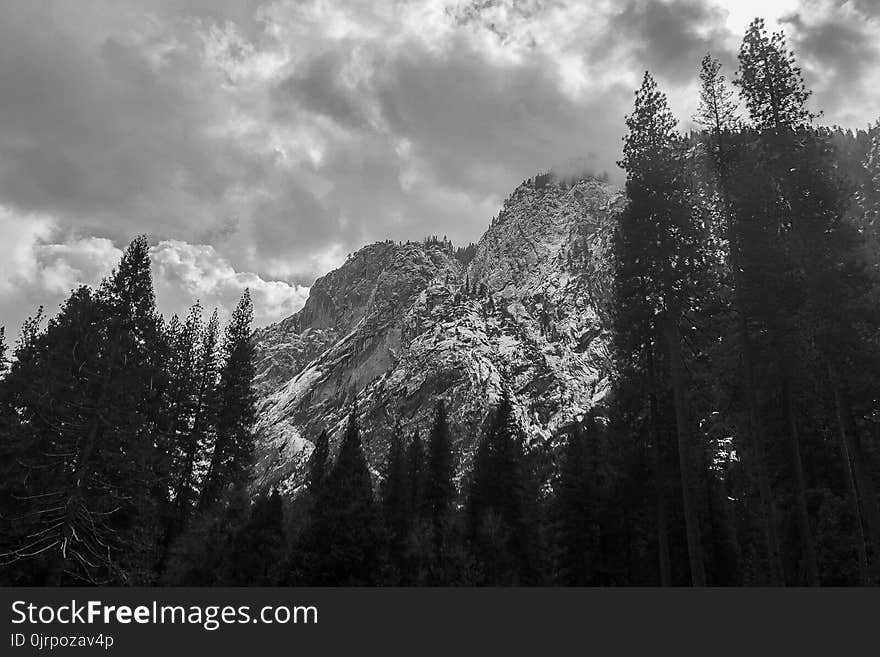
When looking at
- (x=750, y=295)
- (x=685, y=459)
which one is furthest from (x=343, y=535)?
(x=750, y=295)

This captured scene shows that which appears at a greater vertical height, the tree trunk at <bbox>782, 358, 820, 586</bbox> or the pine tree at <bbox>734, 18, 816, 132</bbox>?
the pine tree at <bbox>734, 18, 816, 132</bbox>

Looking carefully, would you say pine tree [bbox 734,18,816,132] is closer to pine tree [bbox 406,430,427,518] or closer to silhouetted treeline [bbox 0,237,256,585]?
silhouetted treeline [bbox 0,237,256,585]

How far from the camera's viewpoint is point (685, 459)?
1589cm

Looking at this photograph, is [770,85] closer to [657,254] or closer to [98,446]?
[657,254]

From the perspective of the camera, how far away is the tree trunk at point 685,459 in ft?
50.1

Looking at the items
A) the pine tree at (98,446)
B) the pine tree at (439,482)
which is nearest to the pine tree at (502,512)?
the pine tree at (439,482)

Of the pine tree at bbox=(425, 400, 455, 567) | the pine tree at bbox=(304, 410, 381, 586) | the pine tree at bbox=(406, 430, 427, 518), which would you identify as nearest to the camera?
the pine tree at bbox=(304, 410, 381, 586)

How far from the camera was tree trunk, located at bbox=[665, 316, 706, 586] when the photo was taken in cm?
1527

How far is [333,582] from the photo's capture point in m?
31.3

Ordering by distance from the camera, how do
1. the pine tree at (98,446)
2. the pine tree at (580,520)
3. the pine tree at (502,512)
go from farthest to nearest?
the pine tree at (502,512)
the pine tree at (580,520)
the pine tree at (98,446)

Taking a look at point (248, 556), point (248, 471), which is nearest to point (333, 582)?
point (248, 556)

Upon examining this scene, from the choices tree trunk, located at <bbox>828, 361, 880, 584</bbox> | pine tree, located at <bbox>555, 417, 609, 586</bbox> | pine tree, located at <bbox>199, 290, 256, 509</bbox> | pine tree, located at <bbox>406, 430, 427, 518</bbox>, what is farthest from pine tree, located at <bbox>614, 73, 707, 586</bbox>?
pine tree, located at <bbox>406, 430, 427, 518</bbox>

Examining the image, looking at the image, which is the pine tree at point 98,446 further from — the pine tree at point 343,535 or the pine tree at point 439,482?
the pine tree at point 439,482
